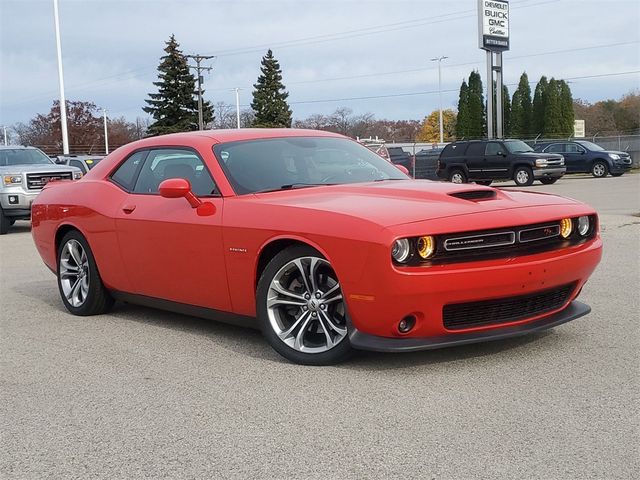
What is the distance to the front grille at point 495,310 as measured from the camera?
429 cm

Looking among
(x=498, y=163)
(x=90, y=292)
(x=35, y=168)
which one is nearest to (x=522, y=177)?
(x=498, y=163)

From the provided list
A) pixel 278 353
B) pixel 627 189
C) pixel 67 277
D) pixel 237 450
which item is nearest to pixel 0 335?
pixel 67 277

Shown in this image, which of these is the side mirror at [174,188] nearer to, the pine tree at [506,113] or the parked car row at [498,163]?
the parked car row at [498,163]

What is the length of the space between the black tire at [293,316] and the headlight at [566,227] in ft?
4.54

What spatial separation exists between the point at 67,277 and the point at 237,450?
12.6ft

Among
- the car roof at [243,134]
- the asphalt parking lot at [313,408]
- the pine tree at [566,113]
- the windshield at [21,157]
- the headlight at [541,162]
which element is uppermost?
the pine tree at [566,113]

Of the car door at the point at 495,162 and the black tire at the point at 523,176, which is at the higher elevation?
the car door at the point at 495,162

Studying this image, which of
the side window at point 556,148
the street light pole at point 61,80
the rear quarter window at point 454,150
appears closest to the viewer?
the rear quarter window at point 454,150

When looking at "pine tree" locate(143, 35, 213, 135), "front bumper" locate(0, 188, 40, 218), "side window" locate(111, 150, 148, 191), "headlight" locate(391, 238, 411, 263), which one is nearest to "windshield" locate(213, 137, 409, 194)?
"side window" locate(111, 150, 148, 191)

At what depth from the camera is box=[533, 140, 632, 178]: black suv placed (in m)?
31.5

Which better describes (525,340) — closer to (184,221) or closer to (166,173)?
(184,221)

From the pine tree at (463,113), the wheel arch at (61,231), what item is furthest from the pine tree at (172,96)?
the wheel arch at (61,231)

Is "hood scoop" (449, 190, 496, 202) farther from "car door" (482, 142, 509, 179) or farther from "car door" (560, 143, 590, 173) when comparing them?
"car door" (560, 143, 590, 173)

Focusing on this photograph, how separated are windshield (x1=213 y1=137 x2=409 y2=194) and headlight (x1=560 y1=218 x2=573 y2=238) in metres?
1.50
